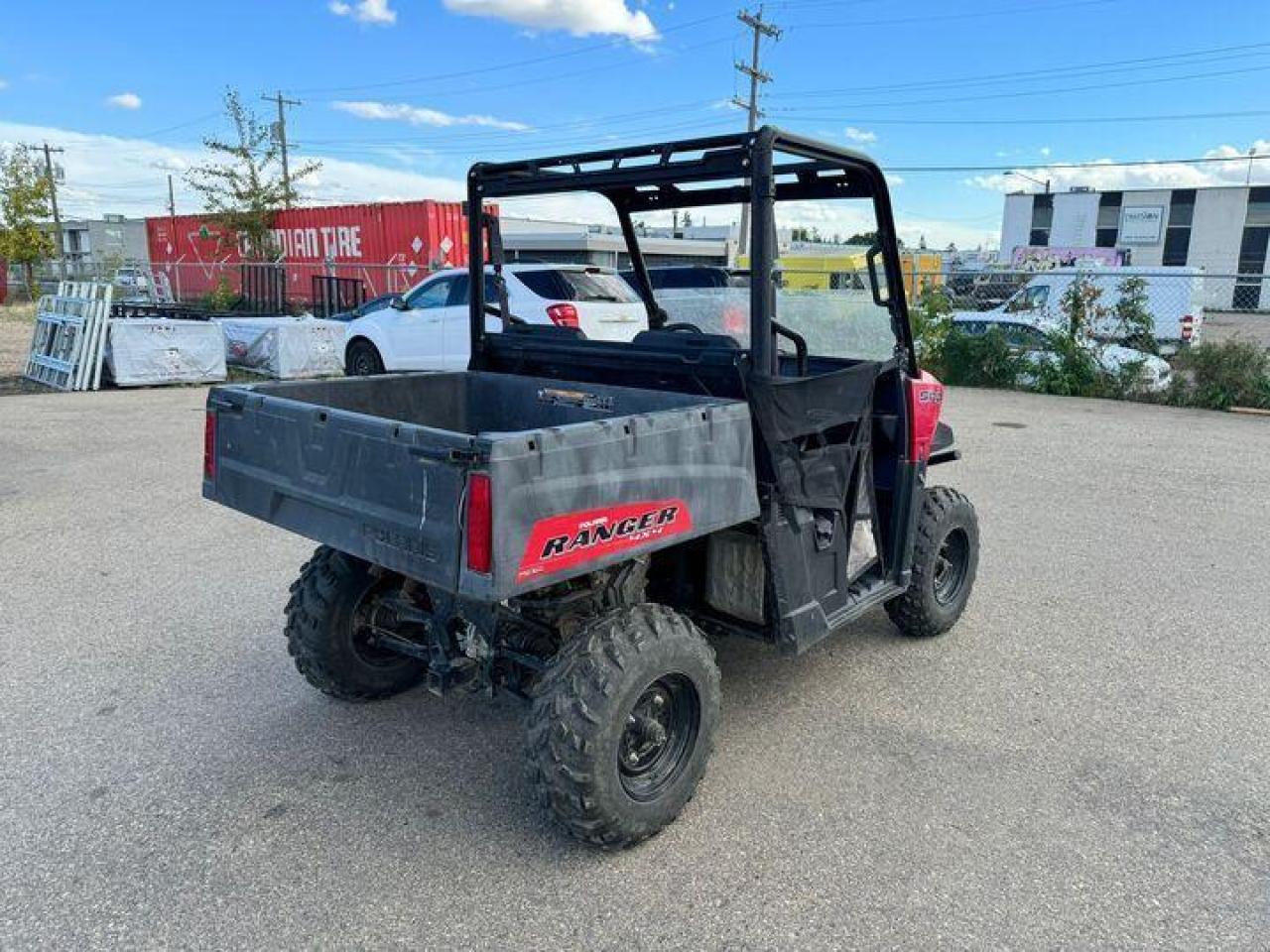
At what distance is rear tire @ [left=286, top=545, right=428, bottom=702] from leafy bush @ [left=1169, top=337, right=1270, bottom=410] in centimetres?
→ 1217

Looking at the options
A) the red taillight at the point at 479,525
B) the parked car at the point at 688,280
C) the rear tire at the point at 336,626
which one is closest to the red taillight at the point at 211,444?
the rear tire at the point at 336,626

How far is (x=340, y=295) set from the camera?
71.6ft

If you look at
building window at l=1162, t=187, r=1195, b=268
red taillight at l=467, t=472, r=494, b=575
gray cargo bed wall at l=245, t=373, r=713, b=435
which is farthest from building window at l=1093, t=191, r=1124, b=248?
red taillight at l=467, t=472, r=494, b=575

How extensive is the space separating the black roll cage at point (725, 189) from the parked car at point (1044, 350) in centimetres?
1058

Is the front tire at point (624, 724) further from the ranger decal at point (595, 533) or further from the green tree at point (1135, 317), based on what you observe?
the green tree at point (1135, 317)

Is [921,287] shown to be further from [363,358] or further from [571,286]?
[363,358]

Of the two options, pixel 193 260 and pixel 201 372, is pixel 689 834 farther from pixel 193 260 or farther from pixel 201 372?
pixel 193 260

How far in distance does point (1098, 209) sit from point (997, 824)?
207 ft

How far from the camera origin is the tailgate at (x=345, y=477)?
2.41 meters

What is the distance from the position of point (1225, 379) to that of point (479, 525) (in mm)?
12734

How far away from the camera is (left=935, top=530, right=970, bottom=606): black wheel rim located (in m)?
4.48

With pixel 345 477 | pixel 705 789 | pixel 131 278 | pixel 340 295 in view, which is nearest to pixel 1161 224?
pixel 340 295

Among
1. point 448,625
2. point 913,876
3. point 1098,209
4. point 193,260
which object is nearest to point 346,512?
point 448,625

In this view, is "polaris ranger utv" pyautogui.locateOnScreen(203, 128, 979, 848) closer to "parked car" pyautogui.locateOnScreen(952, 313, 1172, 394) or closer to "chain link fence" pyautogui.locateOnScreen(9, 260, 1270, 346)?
"chain link fence" pyautogui.locateOnScreen(9, 260, 1270, 346)
